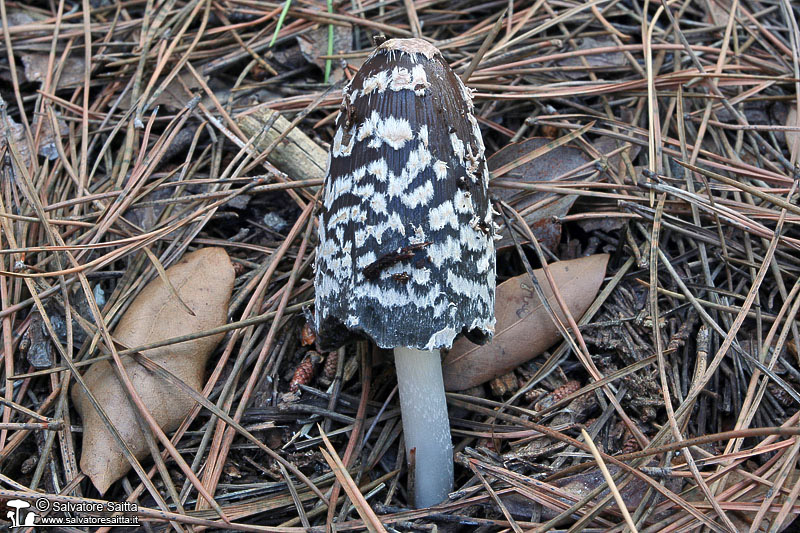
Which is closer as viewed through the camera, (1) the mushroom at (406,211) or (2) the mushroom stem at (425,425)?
(1) the mushroom at (406,211)

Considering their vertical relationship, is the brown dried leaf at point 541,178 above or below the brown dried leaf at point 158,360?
above

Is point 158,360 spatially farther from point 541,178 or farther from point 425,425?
point 541,178

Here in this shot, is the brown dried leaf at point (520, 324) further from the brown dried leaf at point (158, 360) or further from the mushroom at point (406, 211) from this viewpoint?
the brown dried leaf at point (158, 360)

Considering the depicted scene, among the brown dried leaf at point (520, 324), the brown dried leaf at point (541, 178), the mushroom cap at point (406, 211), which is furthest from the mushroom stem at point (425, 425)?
the brown dried leaf at point (541, 178)

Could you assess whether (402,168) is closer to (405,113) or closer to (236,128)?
(405,113)

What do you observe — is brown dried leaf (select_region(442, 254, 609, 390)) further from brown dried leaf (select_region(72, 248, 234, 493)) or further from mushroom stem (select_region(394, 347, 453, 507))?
brown dried leaf (select_region(72, 248, 234, 493))

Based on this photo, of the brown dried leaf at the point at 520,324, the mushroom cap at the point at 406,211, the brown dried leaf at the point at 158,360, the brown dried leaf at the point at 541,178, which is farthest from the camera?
the brown dried leaf at the point at 541,178
